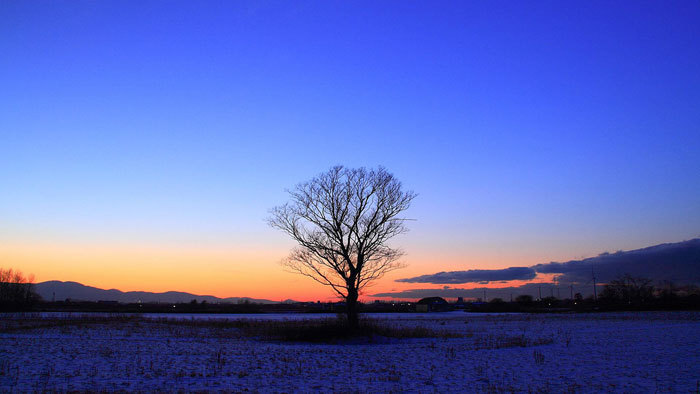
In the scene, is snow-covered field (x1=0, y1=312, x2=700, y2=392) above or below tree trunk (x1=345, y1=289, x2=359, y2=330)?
below

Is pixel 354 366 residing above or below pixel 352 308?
below

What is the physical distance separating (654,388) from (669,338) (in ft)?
59.3

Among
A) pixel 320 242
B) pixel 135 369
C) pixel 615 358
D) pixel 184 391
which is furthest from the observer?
pixel 320 242

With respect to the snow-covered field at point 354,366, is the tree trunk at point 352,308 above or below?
above

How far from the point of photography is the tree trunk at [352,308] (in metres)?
30.4

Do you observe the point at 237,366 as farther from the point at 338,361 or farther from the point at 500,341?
the point at 500,341

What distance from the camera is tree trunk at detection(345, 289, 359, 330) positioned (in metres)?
30.4

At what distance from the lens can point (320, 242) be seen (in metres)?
31.5

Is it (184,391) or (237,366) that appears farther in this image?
(237,366)

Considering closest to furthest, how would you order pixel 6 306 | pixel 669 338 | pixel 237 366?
pixel 237 366 < pixel 669 338 < pixel 6 306

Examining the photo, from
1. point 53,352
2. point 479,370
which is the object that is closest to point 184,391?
point 479,370

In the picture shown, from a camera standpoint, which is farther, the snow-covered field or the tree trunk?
the tree trunk

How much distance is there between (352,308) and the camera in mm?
30375

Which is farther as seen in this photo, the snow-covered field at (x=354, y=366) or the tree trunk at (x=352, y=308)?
the tree trunk at (x=352, y=308)
